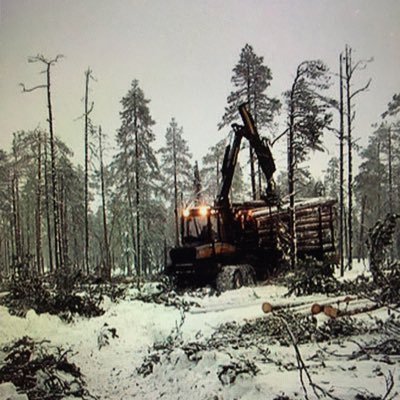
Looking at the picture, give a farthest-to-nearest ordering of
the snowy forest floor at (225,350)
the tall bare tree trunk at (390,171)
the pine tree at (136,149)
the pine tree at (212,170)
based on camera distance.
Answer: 1. the pine tree at (212,170)
2. the tall bare tree trunk at (390,171)
3. the pine tree at (136,149)
4. the snowy forest floor at (225,350)

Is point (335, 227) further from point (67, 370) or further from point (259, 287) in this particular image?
point (67, 370)

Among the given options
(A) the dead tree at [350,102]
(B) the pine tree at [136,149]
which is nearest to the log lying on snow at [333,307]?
(A) the dead tree at [350,102]

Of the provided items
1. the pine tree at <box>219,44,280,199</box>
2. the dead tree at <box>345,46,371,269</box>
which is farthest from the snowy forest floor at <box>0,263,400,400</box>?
the pine tree at <box>219,44,280,199</box>

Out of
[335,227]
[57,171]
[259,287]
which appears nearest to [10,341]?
[57,171]

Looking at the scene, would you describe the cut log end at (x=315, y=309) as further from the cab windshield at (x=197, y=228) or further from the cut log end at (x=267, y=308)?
the cab windshield at (x=197, y=228)

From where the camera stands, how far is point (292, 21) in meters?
5.70

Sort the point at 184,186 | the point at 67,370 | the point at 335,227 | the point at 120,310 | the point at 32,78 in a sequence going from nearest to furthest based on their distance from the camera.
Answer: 1. the point at 67,370
2. the point at 32,78
3. the point at 120,310
4. the point at 184,186
5. the point at 335,227

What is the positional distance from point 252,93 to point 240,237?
3517mm

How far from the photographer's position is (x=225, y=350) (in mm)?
4492

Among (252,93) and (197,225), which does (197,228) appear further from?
(252,93)

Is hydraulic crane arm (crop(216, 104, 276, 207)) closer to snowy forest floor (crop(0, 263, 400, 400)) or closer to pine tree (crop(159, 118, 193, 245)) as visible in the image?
pine tree (crop(159, 118, 193, 245))

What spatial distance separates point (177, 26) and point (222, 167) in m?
3.27

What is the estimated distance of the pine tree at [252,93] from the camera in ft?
19.3

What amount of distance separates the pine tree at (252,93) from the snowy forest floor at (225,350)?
301cm
